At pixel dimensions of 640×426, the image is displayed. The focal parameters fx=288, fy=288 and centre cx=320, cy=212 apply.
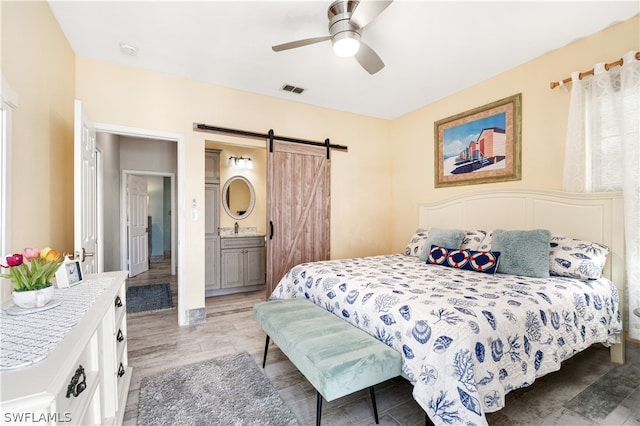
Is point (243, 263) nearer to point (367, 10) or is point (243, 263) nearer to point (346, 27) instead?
point (346, 27)

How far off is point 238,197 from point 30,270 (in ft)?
12.2

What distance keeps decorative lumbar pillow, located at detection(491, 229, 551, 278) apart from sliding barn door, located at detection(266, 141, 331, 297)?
2284 millimetres

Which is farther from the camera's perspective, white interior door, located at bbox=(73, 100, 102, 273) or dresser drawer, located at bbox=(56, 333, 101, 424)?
white interior door, located at bbox=(73, 100, 102, 273)

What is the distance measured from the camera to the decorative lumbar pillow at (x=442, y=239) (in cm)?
305

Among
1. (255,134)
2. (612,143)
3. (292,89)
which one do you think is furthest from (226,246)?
(612,143)

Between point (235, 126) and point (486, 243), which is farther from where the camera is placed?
point (235, 126)

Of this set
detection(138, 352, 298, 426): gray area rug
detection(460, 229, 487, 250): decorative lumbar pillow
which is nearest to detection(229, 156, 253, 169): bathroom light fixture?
detection(138, 352, 298, 426): gray area rug

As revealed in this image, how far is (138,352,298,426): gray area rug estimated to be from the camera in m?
1.72

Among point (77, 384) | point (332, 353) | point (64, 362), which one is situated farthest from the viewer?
point (332, 353)

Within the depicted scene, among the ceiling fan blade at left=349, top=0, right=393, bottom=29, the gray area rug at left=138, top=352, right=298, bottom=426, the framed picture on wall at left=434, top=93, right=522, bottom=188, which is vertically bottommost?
the gray area rug at left=138, top=352, right=298, bottom=426

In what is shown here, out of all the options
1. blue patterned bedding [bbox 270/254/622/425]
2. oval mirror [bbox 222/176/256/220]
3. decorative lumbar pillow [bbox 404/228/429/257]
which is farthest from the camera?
oval mirror [bbox 222/176/256/220]

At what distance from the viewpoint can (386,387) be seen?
2.11 metres

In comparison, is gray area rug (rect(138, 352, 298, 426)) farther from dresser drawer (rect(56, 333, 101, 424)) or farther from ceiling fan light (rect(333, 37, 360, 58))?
ceiling fan light (rect(333, 37, 360, 58))

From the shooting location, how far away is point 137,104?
3.10 metres
